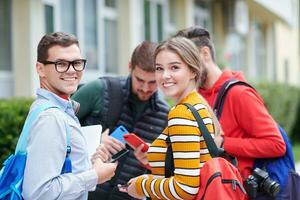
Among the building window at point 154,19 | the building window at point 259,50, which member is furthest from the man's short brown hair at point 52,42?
the building window at point 259,50

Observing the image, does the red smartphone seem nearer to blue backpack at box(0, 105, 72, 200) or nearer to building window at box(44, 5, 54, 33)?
blue backpack at box(0, 105, 72, 200)

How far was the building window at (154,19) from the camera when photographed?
12203mm

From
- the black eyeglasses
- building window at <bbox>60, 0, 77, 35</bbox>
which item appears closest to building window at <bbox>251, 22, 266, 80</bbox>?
building window at <bbox>60, 0, 77, 35</bbox>

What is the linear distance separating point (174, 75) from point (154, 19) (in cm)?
1003

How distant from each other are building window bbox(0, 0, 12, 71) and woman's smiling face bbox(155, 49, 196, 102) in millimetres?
5941

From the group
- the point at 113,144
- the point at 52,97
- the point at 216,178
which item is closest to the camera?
the point at 52,97

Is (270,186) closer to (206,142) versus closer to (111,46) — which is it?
(206,142)

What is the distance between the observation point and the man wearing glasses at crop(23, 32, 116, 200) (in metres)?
2.25

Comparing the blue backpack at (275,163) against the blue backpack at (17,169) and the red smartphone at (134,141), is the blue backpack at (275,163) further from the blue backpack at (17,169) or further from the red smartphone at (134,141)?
the blue backpack at (17,169)

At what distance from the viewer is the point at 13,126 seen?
17.0ft

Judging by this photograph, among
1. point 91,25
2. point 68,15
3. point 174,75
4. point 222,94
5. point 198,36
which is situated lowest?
point 222,94

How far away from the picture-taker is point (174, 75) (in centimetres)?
270

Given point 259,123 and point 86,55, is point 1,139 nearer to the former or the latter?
point 259,123

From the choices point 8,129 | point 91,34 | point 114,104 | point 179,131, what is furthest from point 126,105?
point 91,34
